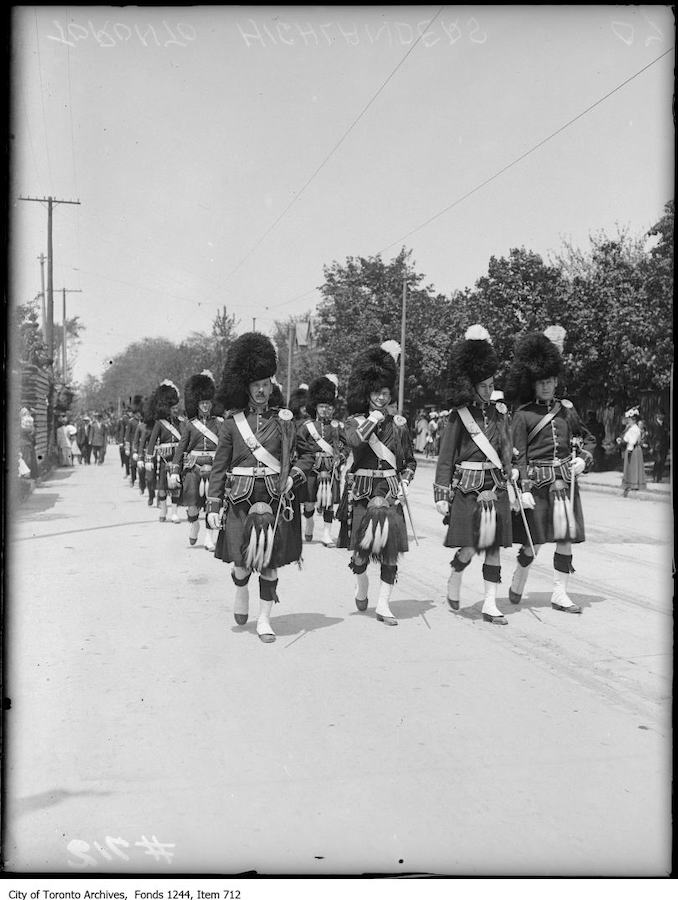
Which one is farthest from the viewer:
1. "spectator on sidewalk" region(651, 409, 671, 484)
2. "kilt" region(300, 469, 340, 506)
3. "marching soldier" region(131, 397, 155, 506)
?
"spectator on sidewalk" region(651, 409, 671, 484)

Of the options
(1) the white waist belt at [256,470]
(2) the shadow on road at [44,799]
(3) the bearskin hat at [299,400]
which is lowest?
(2) the shadow on road at [44,799]

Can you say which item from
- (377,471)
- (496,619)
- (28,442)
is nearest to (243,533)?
(377,471)

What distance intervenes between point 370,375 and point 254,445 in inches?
54.2

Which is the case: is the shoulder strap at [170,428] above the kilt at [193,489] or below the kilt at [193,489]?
above

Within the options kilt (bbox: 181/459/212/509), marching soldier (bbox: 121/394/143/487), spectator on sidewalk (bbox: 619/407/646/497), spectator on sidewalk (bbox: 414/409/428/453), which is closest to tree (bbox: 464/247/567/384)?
spectator on sidewalk (bbox: 619/407/646/497)

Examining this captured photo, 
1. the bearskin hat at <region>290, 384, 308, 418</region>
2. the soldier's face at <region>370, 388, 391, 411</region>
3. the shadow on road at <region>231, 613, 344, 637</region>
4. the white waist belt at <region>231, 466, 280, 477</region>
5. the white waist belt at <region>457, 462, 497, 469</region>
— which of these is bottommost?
the shadow on road at <region>231, 613, 344, 637</region>

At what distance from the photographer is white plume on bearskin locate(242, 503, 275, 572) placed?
6.70m

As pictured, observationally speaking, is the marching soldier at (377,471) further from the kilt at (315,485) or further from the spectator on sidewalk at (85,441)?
the spectator on sidewalk at (85,441)

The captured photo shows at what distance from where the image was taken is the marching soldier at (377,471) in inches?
291

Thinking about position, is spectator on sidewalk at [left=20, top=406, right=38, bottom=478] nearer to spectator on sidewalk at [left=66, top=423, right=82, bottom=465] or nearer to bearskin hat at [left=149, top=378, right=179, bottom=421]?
bearskin hat at [left=149, top=378, right=179, bottom=421]

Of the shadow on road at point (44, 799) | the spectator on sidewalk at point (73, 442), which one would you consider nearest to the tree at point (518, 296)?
the spectator on sidewalk at point (73, 442)

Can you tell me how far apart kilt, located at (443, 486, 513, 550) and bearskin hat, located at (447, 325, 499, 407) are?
69cm

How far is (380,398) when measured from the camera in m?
7.67
